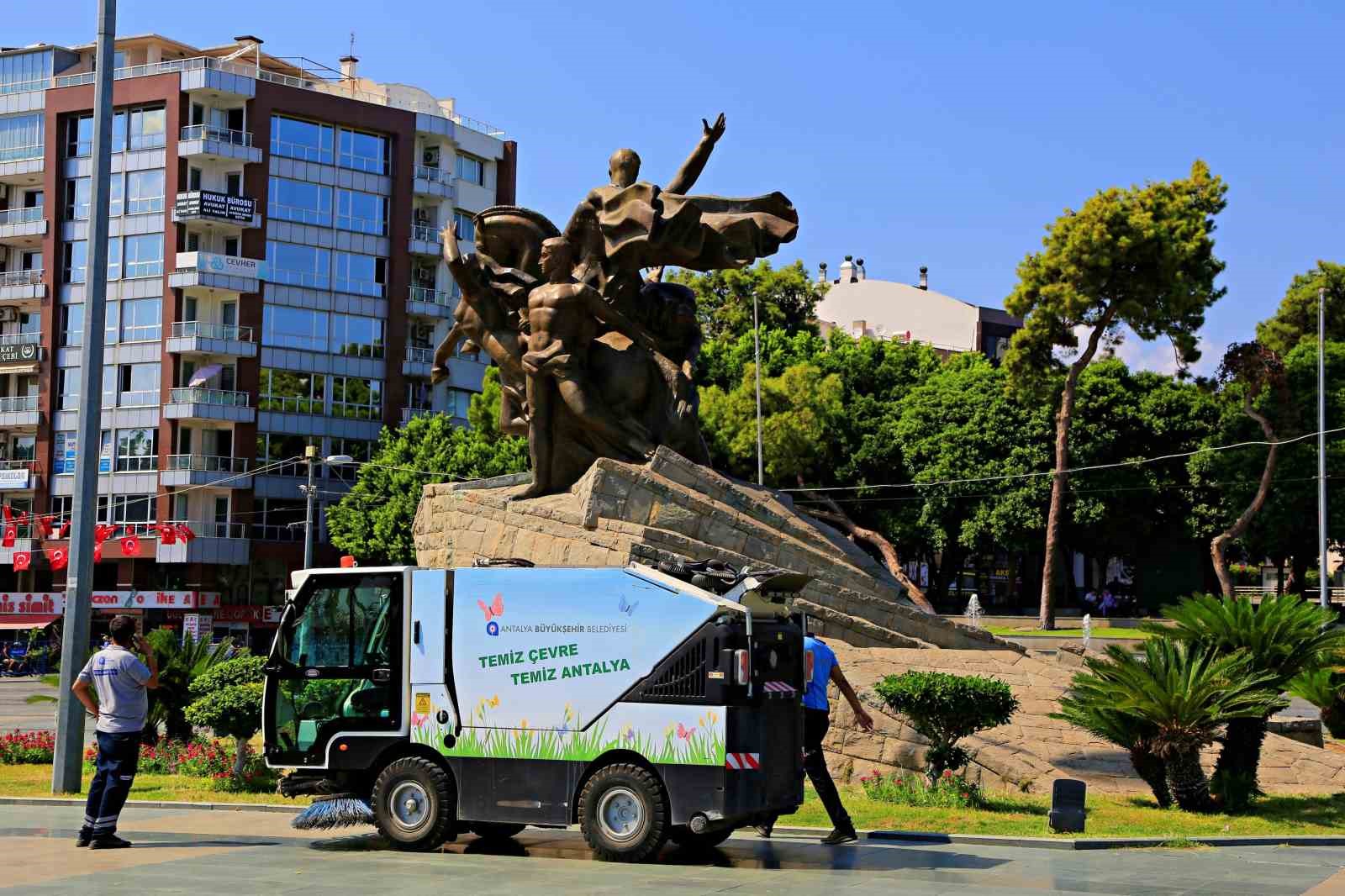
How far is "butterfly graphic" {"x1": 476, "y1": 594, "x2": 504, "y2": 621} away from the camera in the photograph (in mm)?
12125

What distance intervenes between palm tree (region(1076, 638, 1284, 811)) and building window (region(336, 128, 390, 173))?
49452mm

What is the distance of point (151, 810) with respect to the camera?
14.8 metres

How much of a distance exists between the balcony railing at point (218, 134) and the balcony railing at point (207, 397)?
29.2 feet

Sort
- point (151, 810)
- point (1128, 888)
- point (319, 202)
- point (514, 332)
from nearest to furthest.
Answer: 1. point (1128, 888)
2. point (151, 810)
3. point (514, 332)
4. point (319, 202)

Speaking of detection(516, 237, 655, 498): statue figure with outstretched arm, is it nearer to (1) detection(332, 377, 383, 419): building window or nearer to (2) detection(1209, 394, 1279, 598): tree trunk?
(2) detection(1209, 394, 1279, 598): tree trunk

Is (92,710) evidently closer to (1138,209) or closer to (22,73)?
(1138,209)

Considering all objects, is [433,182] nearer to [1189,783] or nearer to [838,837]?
[1189,783]

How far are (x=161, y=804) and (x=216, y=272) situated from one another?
145 feet

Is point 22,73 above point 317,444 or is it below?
above

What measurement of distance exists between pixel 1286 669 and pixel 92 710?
10902 millimetres

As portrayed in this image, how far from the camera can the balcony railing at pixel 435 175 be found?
204 ft

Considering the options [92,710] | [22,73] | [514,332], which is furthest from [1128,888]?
[22,73]

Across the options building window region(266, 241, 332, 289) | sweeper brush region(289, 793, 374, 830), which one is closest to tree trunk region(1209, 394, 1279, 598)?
building window region(266, 241, 332, 289)

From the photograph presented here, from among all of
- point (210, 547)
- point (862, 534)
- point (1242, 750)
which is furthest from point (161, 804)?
point (210, 547)
